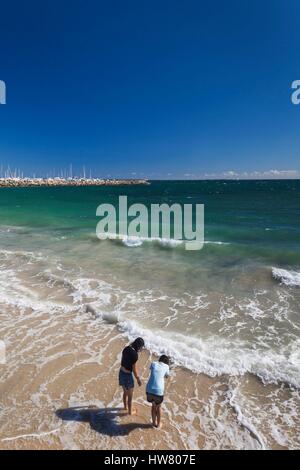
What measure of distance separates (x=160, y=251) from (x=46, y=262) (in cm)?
761

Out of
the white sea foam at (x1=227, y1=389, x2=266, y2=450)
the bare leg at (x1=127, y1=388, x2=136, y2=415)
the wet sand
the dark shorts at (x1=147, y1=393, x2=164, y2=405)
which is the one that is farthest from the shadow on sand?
the white sea foam at (x1=227, y1=389, x2=266, y2=450)

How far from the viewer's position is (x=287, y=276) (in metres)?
15.5

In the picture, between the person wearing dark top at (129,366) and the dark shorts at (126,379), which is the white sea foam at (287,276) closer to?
the person wearing dark top at (129,366)

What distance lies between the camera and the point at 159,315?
11.5 m

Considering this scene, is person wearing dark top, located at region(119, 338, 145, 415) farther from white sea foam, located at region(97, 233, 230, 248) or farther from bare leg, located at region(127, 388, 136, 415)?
white sea foam, located at region(97, 233, 230, 248)

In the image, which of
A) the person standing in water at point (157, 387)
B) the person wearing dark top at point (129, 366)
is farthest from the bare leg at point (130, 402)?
the person standing in water at point (157, 387)

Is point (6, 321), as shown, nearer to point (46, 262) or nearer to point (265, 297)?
point (46, 262)

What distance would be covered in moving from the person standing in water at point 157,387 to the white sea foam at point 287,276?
10.6 meters

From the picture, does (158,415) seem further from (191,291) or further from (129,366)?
(191,291)

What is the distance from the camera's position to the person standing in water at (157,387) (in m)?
5.99

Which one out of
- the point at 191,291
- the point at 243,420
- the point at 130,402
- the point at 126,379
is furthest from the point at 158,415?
the point at 191,291

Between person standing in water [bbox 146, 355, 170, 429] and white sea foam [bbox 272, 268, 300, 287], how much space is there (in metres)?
10.6

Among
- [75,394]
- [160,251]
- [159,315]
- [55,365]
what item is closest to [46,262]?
[160,251]

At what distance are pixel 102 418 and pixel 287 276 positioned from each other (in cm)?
1214
